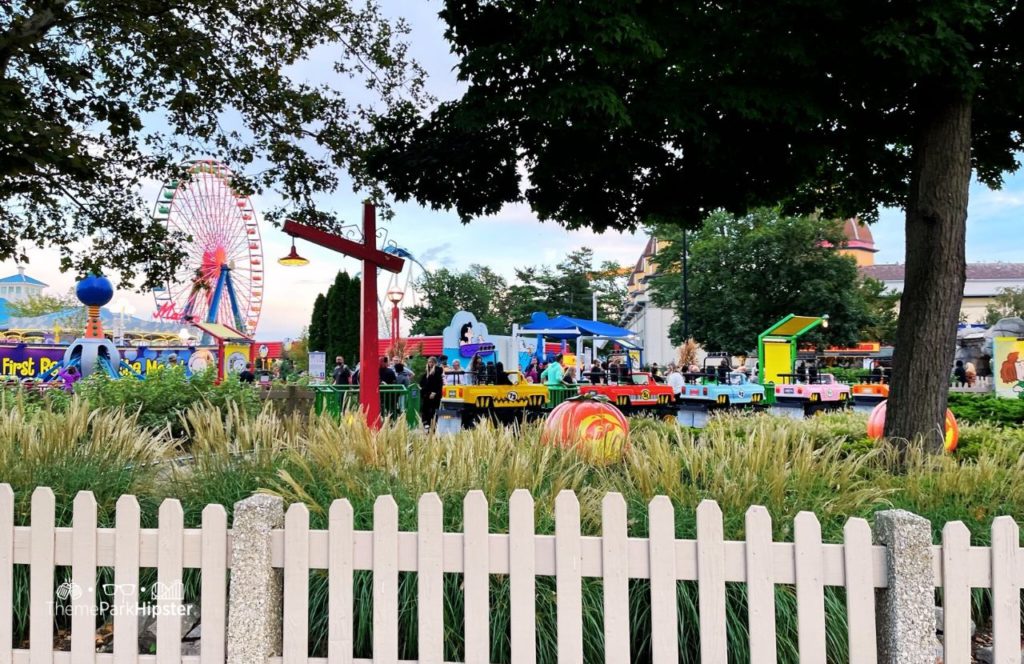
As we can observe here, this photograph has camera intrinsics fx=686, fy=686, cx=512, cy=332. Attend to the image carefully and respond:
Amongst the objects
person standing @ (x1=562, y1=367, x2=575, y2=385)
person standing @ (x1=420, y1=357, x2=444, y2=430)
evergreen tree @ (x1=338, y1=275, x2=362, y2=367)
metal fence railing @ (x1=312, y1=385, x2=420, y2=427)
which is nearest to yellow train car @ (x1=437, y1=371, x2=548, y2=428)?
person standing @ (x1=420, y1=357, x2=444, y2=430)

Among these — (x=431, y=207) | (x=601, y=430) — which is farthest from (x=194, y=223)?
(x=601, y=430)

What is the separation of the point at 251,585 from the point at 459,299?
259ft

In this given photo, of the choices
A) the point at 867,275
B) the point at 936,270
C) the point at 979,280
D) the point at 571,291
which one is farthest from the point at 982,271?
the point at 936,270

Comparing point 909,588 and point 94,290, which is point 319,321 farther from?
point 909,588

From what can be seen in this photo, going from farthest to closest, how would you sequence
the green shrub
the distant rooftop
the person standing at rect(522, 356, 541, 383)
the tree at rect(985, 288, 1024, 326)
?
the distant rooftop < the tree at rect(985, 288, 1024, 326) < the person standing at rect(522, 356, 541, 383) < the green shrub

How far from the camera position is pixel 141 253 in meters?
7.98

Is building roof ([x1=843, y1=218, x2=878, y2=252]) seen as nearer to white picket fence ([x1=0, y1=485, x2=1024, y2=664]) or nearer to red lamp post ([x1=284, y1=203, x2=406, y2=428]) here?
red lamp post ([x1=284, y1=203, x2=406, y2=428])

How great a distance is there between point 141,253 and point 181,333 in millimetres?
43437

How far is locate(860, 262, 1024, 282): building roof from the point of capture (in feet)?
294

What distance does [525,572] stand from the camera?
2592 millimetres

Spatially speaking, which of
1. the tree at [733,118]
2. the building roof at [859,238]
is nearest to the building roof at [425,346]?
the tree at [733,118]

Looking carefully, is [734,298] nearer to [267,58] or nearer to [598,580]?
[267,58]

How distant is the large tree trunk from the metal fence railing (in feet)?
23.1

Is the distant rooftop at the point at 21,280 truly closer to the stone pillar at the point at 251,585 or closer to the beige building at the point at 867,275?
the beige building at the point at 867,275
